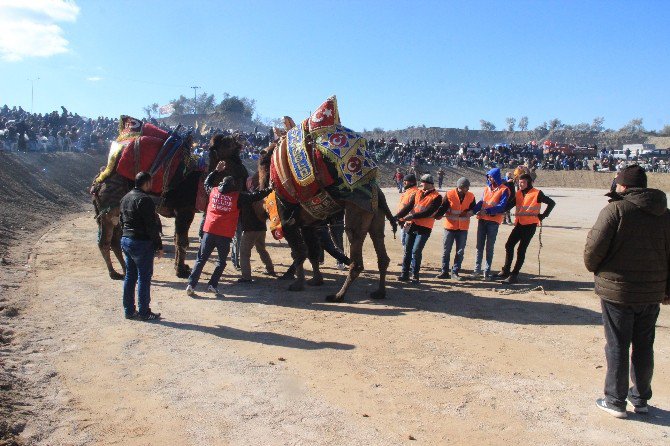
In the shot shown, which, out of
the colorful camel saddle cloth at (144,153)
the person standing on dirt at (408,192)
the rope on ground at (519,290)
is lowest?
the rope on ground at (519,290)

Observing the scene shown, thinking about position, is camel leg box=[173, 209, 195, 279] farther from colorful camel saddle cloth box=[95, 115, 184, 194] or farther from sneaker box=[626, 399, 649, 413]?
sneaker box=[626, 399, 649, 413]

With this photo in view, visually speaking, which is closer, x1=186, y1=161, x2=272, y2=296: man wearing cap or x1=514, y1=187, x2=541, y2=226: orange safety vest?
x1=186, y1=161, x2=272, y2=296: man wearing cap

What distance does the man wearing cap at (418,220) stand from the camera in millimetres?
9375

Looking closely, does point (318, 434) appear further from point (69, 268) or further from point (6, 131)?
point (6, 131)

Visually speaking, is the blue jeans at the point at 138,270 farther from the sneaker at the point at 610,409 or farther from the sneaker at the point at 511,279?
the sneaker at the point at 511,279

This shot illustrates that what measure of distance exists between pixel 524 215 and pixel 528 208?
0.13 meters

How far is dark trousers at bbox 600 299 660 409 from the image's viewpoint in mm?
4598

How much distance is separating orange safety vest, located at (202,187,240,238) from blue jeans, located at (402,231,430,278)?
304 centimetres

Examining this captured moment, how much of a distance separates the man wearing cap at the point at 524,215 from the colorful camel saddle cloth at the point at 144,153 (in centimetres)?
547

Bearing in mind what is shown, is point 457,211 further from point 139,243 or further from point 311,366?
point 139,243

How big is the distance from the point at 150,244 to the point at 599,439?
4943 mm

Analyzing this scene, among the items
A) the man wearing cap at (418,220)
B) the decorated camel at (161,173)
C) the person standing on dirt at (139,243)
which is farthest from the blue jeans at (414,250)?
the person standing on dirt at (139,243)

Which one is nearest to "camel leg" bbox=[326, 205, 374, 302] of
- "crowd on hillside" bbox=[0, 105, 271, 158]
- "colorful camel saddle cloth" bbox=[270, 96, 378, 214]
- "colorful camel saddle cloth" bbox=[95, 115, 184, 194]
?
"colorful camel saddle cloth" bbox=[270, 96, 378, 214]

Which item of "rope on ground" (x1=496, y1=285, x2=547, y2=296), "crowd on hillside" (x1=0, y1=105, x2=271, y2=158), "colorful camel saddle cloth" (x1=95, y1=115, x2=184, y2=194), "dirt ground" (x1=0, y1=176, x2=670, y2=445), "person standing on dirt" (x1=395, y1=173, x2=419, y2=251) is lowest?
"dirt ground" (x1=0, y1=176, x2=670, y2=445)
